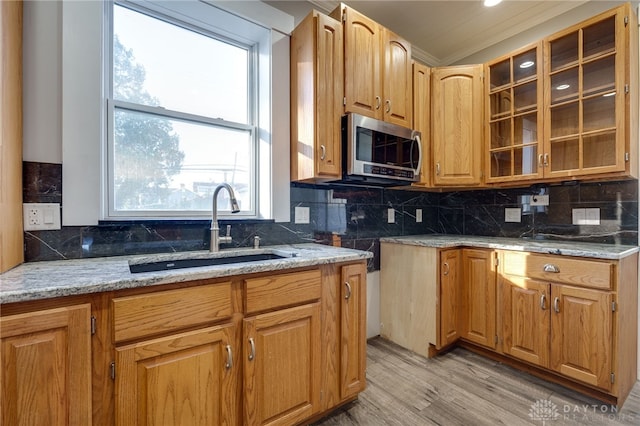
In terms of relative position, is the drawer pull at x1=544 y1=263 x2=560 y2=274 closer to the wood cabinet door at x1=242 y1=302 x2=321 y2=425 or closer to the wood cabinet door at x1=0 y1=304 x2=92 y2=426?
the wood cabinet door at x1=242 y1=302 x2=321 y2=425

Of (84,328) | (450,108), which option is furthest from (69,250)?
(450,108)

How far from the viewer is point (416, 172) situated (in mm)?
2201

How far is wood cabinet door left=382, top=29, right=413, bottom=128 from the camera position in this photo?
82.4 inches

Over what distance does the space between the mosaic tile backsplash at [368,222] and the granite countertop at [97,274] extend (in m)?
0.11

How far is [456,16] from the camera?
7.61 ft

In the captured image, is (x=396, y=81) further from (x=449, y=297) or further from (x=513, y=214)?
(x=449, y=297)

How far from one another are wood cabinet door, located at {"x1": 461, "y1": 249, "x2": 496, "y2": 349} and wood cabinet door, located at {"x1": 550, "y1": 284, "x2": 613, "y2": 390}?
1.22 ft

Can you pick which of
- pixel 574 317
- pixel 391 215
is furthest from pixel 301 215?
pixel 574 317

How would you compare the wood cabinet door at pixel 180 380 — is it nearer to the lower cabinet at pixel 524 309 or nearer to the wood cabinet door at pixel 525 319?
the lower cabinet at pixel 524 309

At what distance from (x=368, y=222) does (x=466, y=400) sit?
4.51 feet

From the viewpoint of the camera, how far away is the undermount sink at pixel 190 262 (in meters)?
1.45

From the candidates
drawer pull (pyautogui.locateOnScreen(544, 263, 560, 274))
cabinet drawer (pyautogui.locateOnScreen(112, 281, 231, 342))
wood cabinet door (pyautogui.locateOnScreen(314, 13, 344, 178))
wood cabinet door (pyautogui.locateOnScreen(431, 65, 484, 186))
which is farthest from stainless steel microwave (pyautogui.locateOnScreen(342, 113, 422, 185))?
cabinet drawer (pyautogui.locateOnScreen(112, 281, 231, 342))

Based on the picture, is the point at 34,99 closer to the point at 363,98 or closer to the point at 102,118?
the point at 102,118

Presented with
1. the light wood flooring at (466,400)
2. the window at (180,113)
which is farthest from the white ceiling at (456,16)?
the light wood flooring at (466,400)
